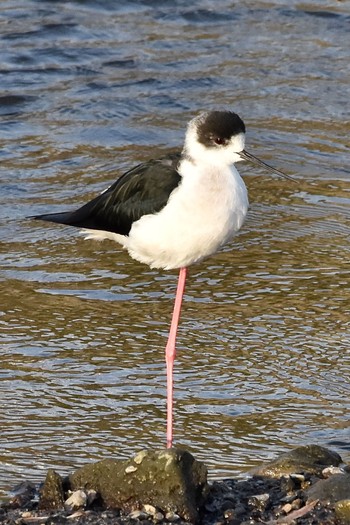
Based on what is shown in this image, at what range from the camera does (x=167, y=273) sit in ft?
24.1

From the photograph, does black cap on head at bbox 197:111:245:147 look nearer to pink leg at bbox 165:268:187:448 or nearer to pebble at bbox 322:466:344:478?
pink leg at bbox 165:268:187:448

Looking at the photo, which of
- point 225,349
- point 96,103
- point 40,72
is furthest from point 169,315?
point 40,72

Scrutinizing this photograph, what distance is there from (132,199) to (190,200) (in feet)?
1.35

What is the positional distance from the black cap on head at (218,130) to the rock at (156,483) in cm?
152

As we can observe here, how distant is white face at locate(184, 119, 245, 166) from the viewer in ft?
18.0

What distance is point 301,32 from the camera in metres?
12.6

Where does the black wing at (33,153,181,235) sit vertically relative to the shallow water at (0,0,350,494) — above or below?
above

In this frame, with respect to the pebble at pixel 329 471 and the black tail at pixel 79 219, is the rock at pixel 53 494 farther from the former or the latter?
the black tail at pixel 79 219

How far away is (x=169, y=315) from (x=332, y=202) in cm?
218

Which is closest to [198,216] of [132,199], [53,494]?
[132,199]

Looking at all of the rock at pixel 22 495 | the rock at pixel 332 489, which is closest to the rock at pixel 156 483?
the rock at pixel 22 495

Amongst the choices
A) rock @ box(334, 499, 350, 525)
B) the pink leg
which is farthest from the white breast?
rock @ box(334, 499, 350, 525)

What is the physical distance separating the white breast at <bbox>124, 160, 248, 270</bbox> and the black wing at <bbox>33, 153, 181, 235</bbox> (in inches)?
2.2

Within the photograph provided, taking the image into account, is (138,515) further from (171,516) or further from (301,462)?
(301,462)
